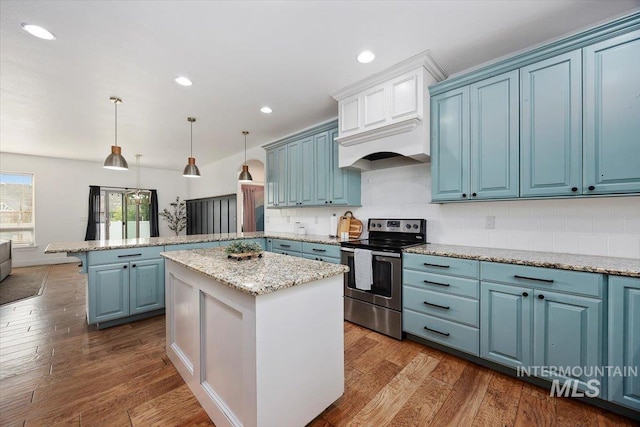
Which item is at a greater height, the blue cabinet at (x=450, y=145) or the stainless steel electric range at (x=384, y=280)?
the blue cabinet at (x=450, y=145)

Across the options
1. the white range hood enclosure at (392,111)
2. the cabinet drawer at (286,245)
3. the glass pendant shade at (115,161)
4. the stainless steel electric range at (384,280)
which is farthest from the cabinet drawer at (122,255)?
the white range hood enclosure at (392,111)

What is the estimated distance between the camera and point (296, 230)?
4.33 meters

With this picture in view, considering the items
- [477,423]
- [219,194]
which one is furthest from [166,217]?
[477,423]

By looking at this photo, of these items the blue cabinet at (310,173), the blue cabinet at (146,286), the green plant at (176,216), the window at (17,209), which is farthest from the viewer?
the green plant at (176,216)

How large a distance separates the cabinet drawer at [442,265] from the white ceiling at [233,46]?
1.82 m

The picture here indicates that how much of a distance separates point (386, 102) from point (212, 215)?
5.87 metres

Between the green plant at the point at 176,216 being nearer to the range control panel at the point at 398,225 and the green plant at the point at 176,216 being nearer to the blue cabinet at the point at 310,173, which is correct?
the blue cabinet at the point at 310,173

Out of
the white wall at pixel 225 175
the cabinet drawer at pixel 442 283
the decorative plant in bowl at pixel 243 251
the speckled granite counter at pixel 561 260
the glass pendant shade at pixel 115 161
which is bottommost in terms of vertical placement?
the cabinet drawer at pixel 442 283

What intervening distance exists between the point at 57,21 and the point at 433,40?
2.84m

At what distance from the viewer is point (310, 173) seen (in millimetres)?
3906

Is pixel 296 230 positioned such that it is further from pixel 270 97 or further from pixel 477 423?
pixel 477 423

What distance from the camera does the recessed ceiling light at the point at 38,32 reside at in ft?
6.32

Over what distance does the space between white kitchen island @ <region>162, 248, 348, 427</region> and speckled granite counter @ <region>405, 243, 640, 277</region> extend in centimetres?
120

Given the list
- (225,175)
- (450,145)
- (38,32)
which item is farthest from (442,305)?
(225,175)
